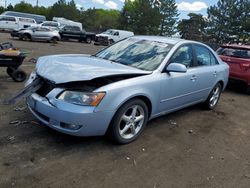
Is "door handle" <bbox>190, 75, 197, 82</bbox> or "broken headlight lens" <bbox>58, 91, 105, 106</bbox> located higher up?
"door handle" <bbox>190, 75, 197, 82</bbox>

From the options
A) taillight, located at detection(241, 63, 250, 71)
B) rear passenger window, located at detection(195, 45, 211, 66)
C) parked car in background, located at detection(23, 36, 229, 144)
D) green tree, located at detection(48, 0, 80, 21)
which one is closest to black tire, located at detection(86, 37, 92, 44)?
taillight, located at detection(241, 63, 250, 71)

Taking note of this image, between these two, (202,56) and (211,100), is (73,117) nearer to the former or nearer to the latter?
(202,56)

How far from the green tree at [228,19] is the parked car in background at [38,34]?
27.6 meters

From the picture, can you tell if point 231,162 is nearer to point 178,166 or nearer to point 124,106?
point 178,166

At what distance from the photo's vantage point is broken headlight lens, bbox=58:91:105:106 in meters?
3.39

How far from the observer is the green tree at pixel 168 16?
54469 mm

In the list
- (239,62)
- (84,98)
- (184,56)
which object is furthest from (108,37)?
(84,98)

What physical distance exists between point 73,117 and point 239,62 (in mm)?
6321

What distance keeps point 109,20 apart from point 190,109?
80.1 meters

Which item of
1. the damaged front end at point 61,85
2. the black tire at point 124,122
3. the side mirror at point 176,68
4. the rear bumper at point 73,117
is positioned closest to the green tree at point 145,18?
the side mirror at point 176,68

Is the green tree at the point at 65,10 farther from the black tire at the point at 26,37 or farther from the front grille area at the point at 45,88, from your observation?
the front grille area at the point at 45,88

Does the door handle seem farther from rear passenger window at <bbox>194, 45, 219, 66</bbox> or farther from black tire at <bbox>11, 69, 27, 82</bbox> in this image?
black tire at <bbox>11, 69, 27, 82</bbox>

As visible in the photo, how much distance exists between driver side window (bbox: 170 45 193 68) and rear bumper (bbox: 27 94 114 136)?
1692 mm

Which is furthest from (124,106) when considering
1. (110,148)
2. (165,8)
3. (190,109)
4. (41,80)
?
(165,8)
